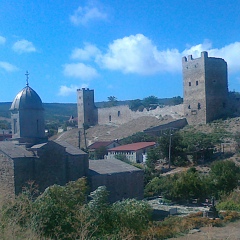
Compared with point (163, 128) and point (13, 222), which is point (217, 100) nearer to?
point (163, 128)

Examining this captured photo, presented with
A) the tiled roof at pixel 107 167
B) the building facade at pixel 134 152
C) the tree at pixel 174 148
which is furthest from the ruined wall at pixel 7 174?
the tree at pixel 174 148

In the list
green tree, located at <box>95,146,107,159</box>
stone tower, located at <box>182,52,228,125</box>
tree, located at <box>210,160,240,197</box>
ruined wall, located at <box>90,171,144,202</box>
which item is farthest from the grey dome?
stone tower, located at <box>182,52,228,125</box>

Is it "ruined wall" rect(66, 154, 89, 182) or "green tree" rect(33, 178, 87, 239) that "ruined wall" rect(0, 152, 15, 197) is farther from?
"green tree" rect(33, 178, 87, 239)

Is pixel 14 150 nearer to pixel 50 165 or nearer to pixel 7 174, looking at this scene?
pixel 7 174

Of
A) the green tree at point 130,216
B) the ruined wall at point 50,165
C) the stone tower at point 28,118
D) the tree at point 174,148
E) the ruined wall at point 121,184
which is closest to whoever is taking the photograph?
the green tree at point 130,216

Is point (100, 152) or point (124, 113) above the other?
point (124, 113)

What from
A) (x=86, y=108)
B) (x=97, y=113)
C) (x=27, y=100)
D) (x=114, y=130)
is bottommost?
(x=114, y=130)

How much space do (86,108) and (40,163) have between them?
49.6 meters

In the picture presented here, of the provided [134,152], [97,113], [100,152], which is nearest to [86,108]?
[97,113]

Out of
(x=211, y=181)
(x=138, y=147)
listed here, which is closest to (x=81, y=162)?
(x=211, y=181)

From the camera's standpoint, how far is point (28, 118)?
20641mm

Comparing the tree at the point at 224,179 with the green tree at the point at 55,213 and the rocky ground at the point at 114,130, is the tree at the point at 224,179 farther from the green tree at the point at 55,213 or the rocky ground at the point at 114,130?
the rocky ground at the point at 114,130

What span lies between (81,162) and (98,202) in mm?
9592

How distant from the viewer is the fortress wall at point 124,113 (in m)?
56.3
